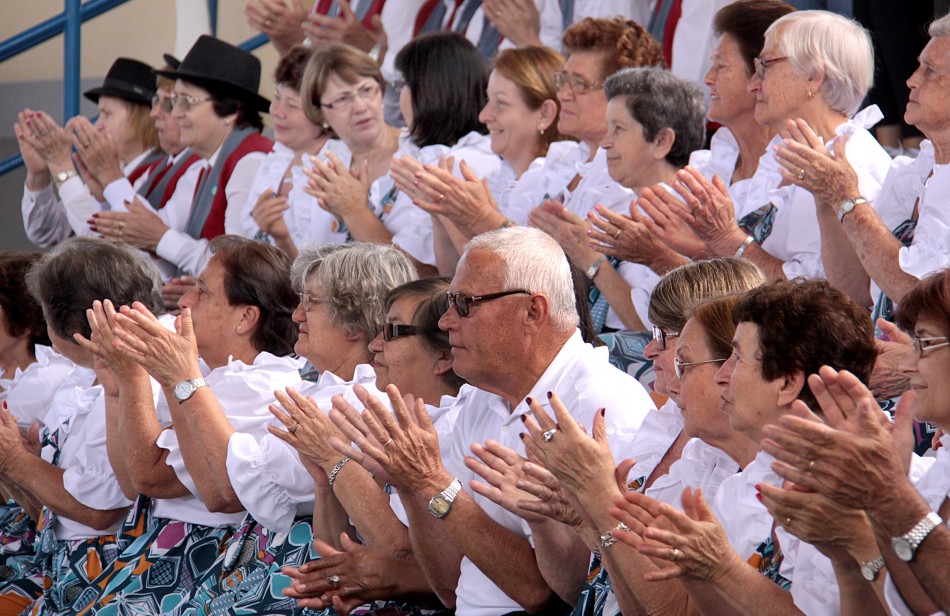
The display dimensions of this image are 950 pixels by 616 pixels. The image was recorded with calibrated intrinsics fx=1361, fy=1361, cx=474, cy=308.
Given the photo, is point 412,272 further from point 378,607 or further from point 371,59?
point 371,59

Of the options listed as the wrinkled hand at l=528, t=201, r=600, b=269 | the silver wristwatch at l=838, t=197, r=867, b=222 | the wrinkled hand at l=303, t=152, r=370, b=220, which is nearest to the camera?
the silver wristwatch at l=838, t=197, r=867, b=222

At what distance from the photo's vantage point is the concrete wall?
26.1 feet

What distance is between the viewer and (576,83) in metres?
4.49

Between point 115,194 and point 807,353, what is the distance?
437cm

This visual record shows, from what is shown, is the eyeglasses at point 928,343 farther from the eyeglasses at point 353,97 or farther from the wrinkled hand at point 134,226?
the wrinkled hand at point 134,226

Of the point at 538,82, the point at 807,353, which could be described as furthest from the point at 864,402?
the point at 538,82

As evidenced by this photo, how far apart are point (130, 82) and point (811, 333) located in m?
4.99

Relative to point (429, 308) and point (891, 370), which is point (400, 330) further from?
point (891, 370)

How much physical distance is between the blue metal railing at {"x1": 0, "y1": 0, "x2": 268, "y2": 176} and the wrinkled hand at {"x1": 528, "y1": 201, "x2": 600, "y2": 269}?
128 inches

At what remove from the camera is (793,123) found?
3.31 meters

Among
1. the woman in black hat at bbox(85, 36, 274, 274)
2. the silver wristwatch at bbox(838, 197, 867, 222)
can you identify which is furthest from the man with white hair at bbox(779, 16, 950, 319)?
the woman in black hat at bbox(85, 36, 274, 274)

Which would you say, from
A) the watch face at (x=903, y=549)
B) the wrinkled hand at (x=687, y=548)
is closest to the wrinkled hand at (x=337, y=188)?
the wrinkled hand at (x=687, y=548)

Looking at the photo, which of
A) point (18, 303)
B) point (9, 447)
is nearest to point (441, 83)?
point (18, 303)

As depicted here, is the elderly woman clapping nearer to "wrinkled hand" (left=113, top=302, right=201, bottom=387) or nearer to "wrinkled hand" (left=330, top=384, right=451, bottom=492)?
"wrinkled hand" (left=330, top=384, right=451, bottom=492)
